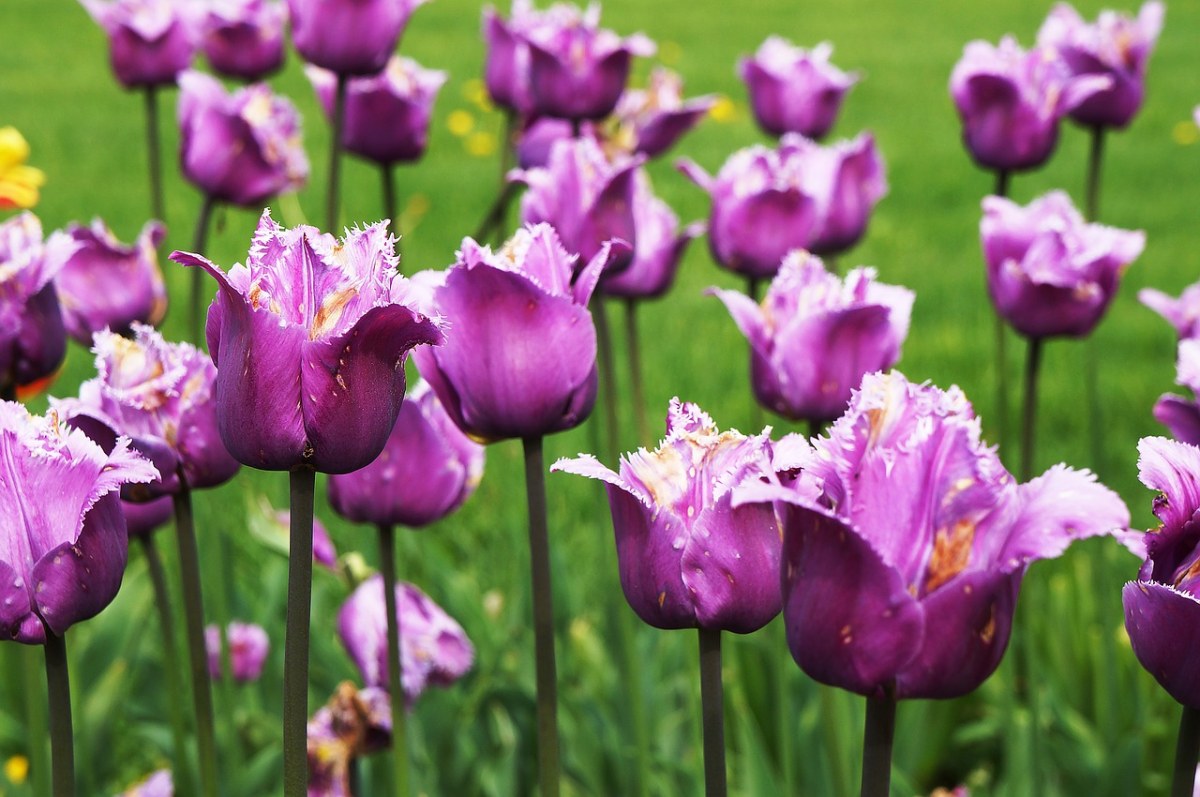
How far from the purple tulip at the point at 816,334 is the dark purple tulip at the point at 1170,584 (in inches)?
22.7

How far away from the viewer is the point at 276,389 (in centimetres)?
84

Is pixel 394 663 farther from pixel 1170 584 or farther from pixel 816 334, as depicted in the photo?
pixel 1170 584

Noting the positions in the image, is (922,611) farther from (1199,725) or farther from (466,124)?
(466,124)

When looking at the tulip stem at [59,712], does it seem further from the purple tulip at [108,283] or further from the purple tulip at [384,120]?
the purple tulip at [384,120]

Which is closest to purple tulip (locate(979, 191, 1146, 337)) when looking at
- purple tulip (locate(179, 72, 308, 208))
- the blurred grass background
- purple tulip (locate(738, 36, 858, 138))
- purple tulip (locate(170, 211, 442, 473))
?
the blurred grass background

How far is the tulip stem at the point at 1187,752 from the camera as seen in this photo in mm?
896

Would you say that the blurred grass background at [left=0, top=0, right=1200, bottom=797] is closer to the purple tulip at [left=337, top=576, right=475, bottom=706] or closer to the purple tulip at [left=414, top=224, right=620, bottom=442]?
the purple tulip at [left=337, top=576, right=475, bottom=706]

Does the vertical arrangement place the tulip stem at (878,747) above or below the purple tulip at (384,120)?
below

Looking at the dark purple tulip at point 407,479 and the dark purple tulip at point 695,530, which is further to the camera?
the dark purple tulip at point 407,479

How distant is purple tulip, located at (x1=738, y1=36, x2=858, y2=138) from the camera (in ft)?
7.97

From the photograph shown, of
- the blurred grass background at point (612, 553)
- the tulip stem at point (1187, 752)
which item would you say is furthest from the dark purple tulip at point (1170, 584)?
the blurred grass background at point (612, 553)

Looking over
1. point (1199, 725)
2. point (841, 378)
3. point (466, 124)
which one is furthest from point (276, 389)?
point (466, 124)

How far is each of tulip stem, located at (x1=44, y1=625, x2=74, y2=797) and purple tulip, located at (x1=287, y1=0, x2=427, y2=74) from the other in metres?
1.18

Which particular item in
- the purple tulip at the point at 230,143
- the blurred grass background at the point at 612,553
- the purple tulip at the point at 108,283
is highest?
the purple tulip at the point at 230,143
